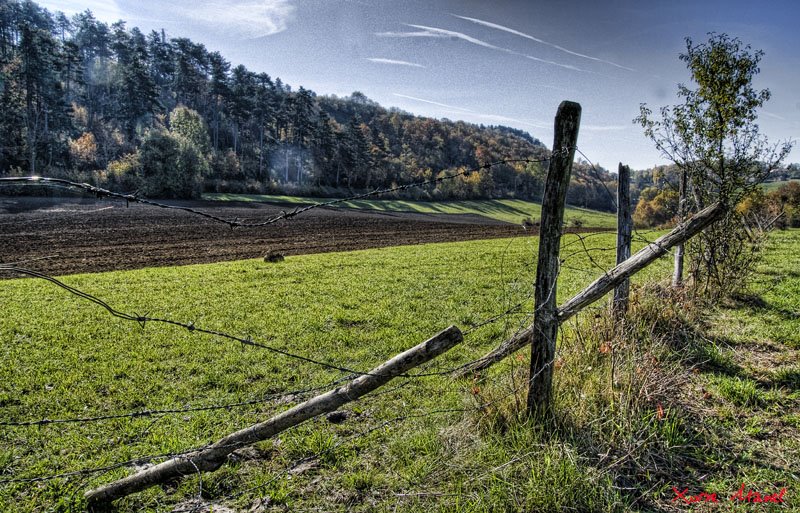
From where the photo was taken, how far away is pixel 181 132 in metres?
64.8

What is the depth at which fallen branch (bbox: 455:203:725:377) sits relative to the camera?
458 centimetres

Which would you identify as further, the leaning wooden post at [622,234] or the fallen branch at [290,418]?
the leaning wooden post at [622,234]

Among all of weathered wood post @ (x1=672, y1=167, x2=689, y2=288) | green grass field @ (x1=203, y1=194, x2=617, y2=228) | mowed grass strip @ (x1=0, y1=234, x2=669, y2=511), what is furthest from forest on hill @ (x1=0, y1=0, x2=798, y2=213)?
weathered wood post @ (x1=672, y1=167, x2=689, y2=288)

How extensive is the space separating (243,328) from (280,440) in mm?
4619

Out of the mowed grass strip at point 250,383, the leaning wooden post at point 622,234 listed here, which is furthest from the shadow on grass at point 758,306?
the mowed grass strip at point 250,383

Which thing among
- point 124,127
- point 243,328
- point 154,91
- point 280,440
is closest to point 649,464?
point 280,440

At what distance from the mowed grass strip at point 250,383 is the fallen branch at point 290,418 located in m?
0.73

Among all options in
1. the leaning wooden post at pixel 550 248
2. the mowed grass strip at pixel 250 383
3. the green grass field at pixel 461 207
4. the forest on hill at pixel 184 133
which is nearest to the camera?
the leaning wooden post at pixel 550 248

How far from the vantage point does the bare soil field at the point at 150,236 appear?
62.1 ft

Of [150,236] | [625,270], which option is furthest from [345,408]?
[150,236]

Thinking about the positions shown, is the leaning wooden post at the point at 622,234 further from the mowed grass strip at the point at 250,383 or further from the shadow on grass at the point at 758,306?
the shadow on grass at the point at 758,306
